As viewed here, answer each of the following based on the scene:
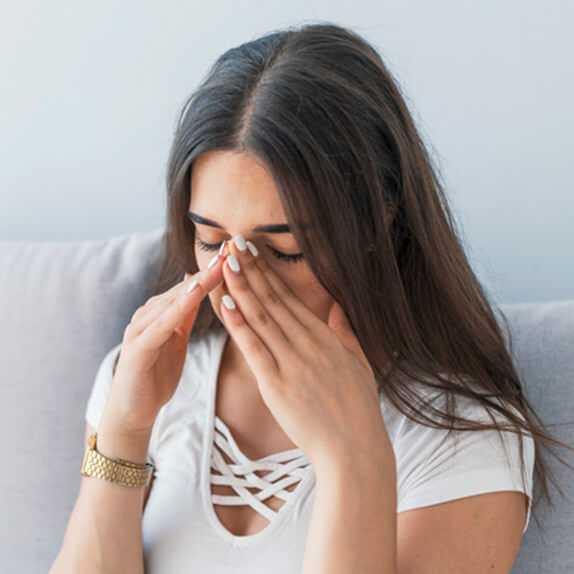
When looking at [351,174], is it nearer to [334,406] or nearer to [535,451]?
[334,406]

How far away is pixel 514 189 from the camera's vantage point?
135 centimetres

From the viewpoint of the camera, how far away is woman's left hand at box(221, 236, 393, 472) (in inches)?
32.0

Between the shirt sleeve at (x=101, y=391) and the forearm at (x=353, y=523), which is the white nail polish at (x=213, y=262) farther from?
the shirt sleeve at (x=101, y=391)

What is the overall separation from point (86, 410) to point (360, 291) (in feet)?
2.09

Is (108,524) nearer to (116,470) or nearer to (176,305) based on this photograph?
(116,470)

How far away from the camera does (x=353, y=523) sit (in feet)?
2.59

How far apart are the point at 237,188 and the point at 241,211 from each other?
0.03 metres

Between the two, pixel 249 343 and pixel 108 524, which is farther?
pixel 108 524

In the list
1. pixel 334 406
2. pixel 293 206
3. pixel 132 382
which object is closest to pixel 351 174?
pixel 293 206

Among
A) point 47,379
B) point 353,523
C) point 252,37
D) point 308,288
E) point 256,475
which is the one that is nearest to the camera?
point 353,523

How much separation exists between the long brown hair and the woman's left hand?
0.07 metres

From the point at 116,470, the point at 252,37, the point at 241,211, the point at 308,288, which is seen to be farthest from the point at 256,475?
the point at 252,37

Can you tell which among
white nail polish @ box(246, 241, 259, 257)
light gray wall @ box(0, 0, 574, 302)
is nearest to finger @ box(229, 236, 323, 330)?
white nail polish @ box(246, 241, 259, 257)

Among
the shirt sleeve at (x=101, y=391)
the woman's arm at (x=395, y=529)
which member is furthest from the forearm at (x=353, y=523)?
the shirt sleeve at (x=101, y=391)
